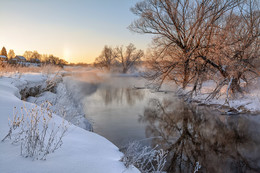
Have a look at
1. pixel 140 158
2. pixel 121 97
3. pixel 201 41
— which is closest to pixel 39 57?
pixel 121 97

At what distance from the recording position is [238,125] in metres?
7.36

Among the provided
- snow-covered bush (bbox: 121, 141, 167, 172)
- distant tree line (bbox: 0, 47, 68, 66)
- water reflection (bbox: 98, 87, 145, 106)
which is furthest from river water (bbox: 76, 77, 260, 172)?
distant tree line (bbox: 0, 47, 68, 66)

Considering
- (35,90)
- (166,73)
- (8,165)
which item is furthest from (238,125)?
(35,90)

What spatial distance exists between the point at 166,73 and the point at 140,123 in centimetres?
600

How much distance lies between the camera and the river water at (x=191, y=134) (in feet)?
15.4

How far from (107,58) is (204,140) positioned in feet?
173

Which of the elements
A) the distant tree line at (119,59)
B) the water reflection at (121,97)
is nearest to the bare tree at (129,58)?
the distant tree line at (119,59)

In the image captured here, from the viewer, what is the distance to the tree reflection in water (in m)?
4.59

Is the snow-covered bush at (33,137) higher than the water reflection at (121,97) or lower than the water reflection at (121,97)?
higher

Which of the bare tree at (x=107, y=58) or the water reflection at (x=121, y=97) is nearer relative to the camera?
the water reflection at (x=121, y=97)

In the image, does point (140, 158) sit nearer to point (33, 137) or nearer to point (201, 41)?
point (33, 137)

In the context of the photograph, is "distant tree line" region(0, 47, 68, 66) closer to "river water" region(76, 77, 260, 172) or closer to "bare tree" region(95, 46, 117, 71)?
"bare tree" region(95, 46, 117, 71)

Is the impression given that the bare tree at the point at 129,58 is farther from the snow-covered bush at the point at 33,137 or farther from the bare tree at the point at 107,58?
the snow-covered bush at the point at 33,137

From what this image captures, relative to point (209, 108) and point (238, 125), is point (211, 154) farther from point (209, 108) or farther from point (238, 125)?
point (209, 108)
